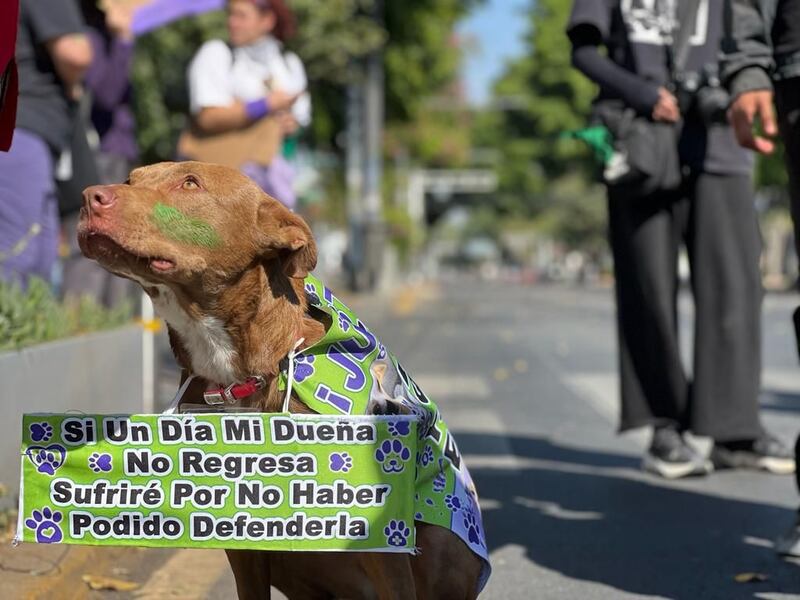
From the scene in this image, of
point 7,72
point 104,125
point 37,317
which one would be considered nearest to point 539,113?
point 104,125

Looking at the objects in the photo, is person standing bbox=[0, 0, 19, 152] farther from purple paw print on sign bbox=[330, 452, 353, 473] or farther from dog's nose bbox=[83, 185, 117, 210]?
purple paw print on sign bbox=[330, 452, 353, 473]

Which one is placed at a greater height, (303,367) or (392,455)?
(303,367)

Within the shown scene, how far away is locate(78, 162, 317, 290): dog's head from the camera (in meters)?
2.80

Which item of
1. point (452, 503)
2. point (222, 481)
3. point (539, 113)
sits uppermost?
point (222, 481)

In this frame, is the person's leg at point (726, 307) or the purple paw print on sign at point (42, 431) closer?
the purple paw print on sign at point (42, 431)

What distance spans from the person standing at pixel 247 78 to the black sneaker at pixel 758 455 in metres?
2.79

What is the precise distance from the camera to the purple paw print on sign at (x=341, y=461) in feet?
9.36

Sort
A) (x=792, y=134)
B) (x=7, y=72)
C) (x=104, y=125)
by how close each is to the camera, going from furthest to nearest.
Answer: (x=104, y=125), (x=792, y=134), (x=7, y=72)

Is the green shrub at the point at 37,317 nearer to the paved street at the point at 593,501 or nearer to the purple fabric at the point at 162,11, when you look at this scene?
the paved street at the point at 593,501

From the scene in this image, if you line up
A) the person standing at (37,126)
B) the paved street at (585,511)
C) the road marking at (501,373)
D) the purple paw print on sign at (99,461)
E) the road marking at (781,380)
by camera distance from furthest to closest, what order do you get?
the road marking at (501,373), the road marking at (781,380), the person standing at (37,126), the paved street at (585,511), the purple paw print on sign at (99,461)

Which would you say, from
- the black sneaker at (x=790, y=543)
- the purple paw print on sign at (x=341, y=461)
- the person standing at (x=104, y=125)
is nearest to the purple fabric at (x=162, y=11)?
the person standing at (x=104, y=125)

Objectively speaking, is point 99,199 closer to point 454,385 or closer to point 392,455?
point 392,455

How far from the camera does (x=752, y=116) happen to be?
4.34 meters

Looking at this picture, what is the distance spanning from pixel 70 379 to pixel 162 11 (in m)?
3.19
